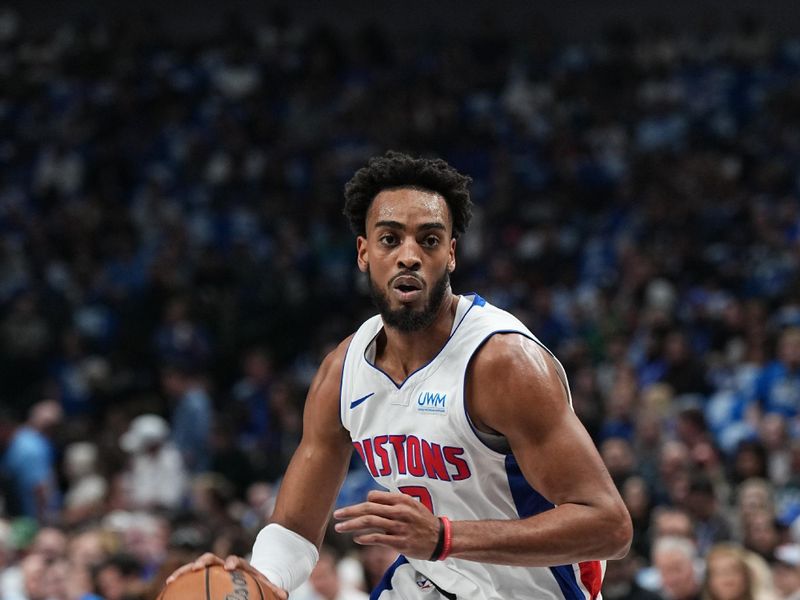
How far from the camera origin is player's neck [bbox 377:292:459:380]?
3.74m

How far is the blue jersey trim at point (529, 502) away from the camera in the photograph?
3566mm

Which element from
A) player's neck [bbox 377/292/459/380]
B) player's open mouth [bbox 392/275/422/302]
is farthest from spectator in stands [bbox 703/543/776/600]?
player's open mouth [bbox 392/275/422/302]

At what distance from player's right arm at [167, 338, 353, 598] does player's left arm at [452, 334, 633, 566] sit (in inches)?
24.1

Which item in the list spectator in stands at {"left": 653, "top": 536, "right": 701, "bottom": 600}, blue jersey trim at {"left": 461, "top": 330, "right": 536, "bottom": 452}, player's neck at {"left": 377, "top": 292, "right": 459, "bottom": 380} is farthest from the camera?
spectator in stands at {"left": 653, "top": 536, "right": 701, "bottom": 600}

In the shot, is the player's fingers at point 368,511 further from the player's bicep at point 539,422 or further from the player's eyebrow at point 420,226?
the player's eyebrow at point 420,226

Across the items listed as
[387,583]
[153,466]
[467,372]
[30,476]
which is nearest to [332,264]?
[153,466]

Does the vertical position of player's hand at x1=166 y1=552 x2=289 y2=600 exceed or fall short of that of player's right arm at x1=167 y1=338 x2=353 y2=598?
it falls short

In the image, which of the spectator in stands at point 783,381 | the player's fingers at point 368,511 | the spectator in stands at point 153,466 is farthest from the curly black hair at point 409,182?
the spectator in stands at point 153,466

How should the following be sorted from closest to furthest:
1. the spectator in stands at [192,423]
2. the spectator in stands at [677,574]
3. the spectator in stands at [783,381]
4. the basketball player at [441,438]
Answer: the basketball player at [441,438], the spectator in stands at [677,574], the spectator in stands at [783,381], the spectator in stands at [192,423]

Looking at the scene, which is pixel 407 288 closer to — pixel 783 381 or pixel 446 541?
pixel 446 541

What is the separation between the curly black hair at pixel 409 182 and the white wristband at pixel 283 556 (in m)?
0.95

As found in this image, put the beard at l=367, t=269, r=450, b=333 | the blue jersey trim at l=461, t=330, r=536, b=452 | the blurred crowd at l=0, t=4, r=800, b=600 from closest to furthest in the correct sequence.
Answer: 1. the blue jersey trim at l=461, t=330, r=536, b=452
2. the beard at l=367, t=269, r=450, b=333
3. the blurred crowd at l=0, t=4, r=800, b=600

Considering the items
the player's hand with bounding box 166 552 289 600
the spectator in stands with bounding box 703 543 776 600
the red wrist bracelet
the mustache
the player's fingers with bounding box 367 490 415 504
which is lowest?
the spectator in stands with bounding box 703 543 776 600

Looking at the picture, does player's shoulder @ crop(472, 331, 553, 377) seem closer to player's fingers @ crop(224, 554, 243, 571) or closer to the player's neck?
the player's neck
